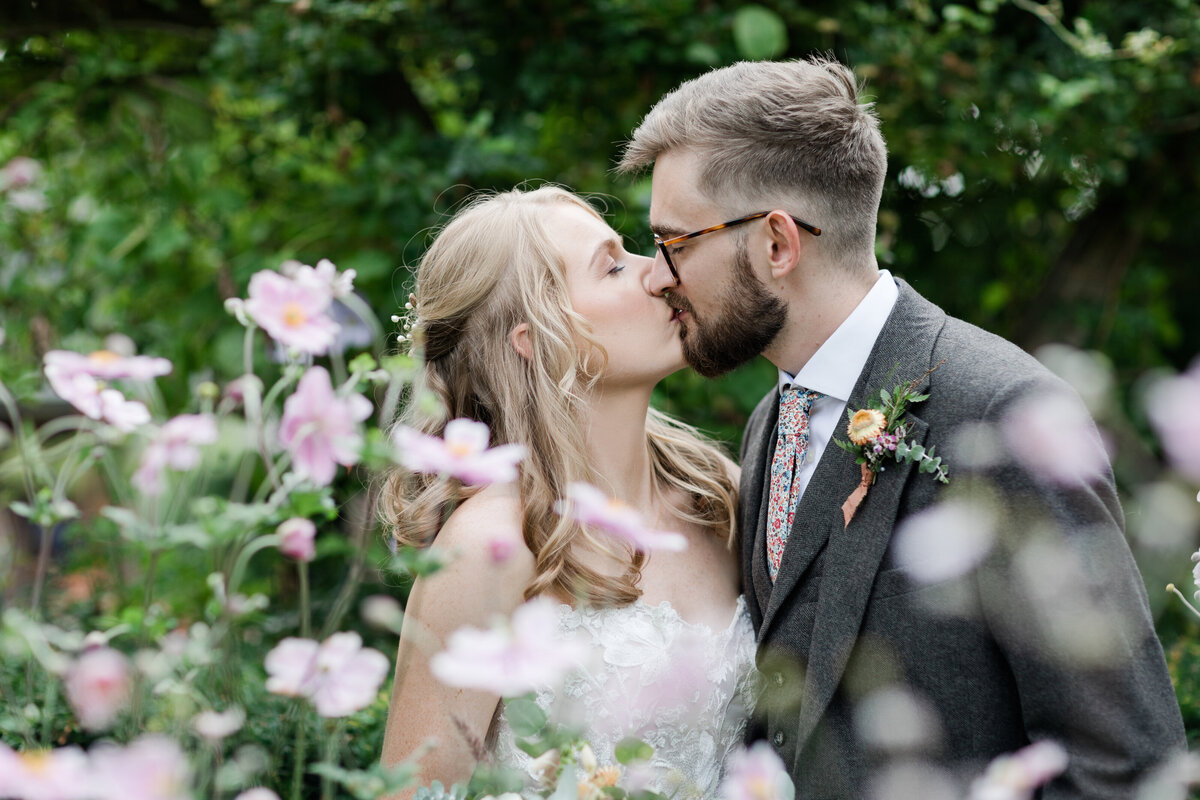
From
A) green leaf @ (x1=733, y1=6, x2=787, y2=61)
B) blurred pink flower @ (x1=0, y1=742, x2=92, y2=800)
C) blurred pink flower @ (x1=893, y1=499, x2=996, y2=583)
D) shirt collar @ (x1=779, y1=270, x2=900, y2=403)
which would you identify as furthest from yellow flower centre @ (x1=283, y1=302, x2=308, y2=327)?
green leaf @ (x1=733, y1=6, x2=787, y2=61)

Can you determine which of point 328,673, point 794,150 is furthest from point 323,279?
A: point 794,150

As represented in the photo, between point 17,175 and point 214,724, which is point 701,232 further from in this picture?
point 17,175

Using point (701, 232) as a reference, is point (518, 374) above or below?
below

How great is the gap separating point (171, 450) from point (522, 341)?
1.23m

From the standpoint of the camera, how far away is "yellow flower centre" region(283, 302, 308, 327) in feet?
3.01

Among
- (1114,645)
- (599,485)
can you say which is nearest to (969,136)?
(599,485)

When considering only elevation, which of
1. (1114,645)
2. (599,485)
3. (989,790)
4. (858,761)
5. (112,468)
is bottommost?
(858,761)

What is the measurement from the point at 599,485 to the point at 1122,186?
3.04m

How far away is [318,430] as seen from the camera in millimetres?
830

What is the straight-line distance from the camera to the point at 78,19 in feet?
11.6

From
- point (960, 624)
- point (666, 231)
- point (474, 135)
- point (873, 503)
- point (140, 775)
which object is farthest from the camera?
point (474, 135)

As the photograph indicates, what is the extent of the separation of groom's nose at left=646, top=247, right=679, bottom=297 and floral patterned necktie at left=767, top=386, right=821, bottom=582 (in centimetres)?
34

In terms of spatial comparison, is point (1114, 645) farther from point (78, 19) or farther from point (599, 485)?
point (78, 19)

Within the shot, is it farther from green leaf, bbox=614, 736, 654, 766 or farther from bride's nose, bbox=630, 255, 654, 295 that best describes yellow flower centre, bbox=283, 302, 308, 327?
bride's nose, bbox=630, 255, 654, 295
